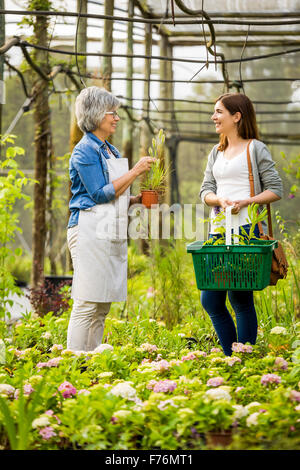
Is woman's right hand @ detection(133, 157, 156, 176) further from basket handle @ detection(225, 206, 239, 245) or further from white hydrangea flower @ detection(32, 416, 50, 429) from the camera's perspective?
white hydrangea flower @ detection(32, 416, 50, 429)

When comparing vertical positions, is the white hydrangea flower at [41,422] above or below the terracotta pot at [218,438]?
above

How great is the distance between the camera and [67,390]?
78.5 inches

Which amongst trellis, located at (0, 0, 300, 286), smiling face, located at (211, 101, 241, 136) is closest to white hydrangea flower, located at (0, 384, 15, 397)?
smiling face, located at (211, 101, 241, 136)

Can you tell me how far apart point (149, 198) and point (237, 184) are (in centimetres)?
42

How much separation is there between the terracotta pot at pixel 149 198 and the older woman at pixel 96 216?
81mm

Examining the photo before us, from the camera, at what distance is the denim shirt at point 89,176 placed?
2.73m

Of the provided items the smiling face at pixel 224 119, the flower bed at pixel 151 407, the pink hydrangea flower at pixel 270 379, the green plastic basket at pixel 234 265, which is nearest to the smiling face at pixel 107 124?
the smiling face at pixel 224 119

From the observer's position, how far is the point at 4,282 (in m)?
3.77

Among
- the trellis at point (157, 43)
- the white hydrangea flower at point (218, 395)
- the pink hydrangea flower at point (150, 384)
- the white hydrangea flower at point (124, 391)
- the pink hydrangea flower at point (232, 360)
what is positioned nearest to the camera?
the white hydrangea flower at point (218, 395)

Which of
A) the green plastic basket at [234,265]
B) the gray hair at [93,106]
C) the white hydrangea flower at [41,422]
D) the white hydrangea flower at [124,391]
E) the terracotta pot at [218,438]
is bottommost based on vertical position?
the terracotta pot at [218,438]

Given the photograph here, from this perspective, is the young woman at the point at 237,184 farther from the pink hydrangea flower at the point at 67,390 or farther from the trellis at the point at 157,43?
the pink hydrangea flower at the point at 67,390

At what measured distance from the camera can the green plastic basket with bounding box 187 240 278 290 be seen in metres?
2.39

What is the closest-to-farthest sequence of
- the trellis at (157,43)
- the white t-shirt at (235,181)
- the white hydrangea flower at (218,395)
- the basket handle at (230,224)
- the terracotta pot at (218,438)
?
the terracotta pot at (218,438) < the white hydrangea flower at (218,395) < the basket handle at (230,224) < the white t-shirt at (235,181) < the trellis at (157,43)
